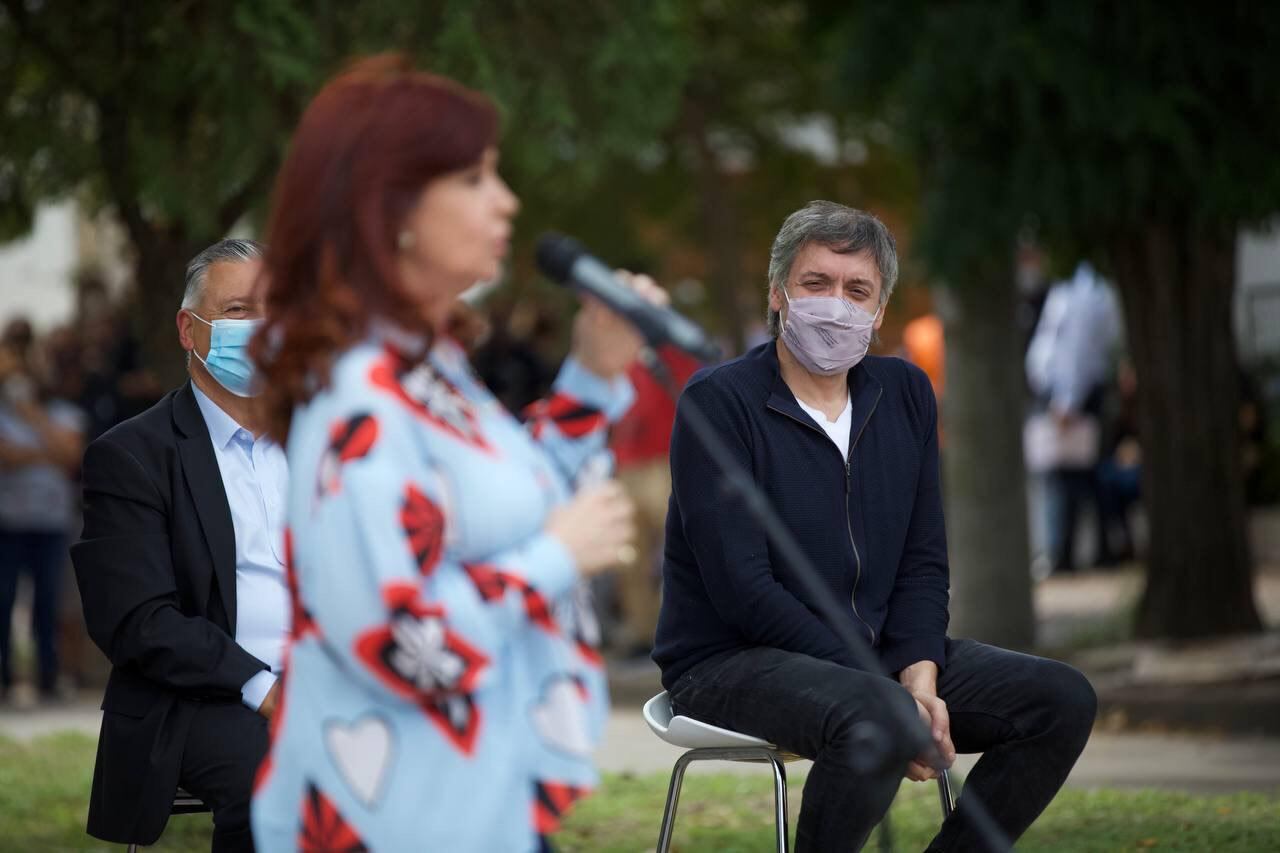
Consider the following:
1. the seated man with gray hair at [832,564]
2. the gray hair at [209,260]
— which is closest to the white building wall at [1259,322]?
the seated man with gray hair at [832,564]

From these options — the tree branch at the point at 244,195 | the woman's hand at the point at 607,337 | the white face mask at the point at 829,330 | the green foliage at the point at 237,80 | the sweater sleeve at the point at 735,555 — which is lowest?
the sweater sleeve at the point at 735,555

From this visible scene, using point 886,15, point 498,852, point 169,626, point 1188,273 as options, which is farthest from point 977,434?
point 498,852

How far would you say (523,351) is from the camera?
12375 mm

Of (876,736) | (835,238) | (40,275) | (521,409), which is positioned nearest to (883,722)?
(876,736)

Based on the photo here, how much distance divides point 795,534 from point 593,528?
1728 mm

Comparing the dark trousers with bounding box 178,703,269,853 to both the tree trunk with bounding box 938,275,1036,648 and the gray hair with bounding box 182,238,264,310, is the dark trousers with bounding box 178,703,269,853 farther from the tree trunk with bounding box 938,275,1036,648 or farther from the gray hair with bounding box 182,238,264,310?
the tree trunk with bounding box 938,275,1036,648

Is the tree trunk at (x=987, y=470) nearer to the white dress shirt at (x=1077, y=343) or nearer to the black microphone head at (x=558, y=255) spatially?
the white dress shirt at (x=1077, y=343)

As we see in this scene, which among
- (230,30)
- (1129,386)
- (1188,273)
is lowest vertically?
(1129,386)

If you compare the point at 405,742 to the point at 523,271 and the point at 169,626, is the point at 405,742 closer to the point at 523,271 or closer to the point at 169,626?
the point at 169,626

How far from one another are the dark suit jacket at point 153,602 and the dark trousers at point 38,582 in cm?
705

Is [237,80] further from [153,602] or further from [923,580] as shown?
[923,580]

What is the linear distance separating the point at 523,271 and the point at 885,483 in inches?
542

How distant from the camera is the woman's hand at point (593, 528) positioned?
2914mm

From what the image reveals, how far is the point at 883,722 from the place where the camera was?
420cm
